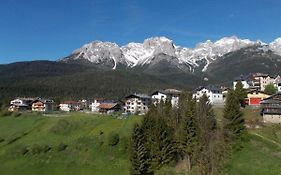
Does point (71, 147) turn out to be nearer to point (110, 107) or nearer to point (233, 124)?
point (233, 124)

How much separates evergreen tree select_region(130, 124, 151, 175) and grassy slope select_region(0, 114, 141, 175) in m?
4.83

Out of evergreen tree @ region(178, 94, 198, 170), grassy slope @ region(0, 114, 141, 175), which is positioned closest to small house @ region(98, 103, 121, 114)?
grassy slope @ region(0, 114, 141, 175)

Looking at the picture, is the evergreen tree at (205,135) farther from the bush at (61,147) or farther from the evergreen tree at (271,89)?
the evergreen tree at (271,89)

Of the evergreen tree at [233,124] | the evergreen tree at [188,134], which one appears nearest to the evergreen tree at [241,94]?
the evergreen tree at [233,124]

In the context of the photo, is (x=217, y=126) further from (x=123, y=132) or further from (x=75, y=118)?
(x=75, y=118)

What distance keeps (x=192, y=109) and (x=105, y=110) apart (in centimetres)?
8815

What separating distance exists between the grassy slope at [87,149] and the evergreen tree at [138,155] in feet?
16.5

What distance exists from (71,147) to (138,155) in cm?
2855

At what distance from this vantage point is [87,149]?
98375 millimetres

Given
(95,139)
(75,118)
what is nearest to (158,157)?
(95,139)

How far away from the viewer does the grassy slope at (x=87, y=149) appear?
2891 inches

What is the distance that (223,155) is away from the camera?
239 feet

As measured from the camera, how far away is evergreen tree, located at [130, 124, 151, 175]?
257ft

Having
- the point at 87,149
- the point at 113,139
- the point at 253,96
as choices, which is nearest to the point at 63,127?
the point at 87,149
